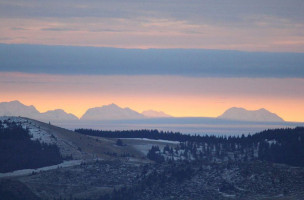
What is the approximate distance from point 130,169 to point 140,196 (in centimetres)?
2029

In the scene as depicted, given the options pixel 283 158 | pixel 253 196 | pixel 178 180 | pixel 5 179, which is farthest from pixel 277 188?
pixel 5 179

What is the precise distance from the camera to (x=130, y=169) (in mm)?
189375

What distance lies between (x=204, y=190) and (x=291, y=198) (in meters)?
14.9

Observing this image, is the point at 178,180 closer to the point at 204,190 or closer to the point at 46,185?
the point at 204,190

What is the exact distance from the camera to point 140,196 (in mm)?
169375

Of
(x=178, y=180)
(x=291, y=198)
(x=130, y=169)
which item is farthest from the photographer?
(x=130, y=169)

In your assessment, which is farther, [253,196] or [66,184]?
[66,184]

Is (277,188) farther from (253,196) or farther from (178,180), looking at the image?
(178,180)

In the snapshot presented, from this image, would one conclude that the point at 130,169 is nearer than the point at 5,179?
No

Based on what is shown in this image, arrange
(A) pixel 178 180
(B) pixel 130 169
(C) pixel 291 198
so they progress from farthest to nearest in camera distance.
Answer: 1. (B) pixel 130 169
2. (A) pixel 178 180
3. (C) pixel 291 198

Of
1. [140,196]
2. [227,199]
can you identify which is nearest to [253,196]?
[227,199]

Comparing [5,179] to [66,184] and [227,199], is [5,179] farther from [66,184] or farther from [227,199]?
[227,199]

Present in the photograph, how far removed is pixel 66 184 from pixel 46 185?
3547mm

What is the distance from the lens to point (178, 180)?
17625cm
